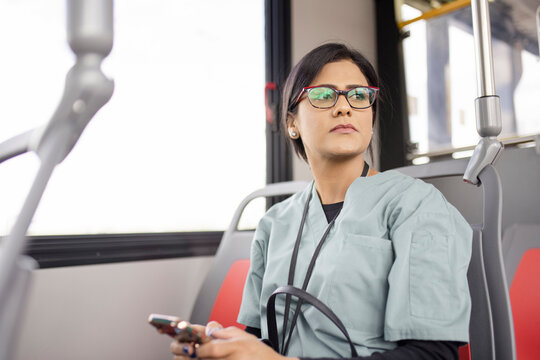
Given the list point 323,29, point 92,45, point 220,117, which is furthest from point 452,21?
point 92,45

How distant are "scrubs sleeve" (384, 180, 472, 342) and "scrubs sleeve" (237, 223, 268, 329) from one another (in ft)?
1.16

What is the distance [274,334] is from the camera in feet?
2.86

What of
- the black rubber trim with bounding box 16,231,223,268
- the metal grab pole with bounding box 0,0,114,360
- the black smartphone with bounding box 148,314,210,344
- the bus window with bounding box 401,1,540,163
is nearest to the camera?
the metal grab pole with bounding box 0,0,114,360

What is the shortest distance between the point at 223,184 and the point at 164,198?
0.30 m

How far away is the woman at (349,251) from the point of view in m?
0.72

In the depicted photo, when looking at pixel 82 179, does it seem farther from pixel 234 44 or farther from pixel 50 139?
pixel 50 139

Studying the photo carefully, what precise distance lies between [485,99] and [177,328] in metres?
0.69

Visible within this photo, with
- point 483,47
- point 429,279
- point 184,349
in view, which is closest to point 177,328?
point 184,349

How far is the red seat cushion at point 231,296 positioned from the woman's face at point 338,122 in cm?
53

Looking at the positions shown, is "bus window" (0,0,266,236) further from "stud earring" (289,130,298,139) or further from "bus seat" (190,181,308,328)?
"stud earring" (289,130,298,139)

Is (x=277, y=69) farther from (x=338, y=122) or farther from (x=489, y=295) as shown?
(x=489, y=295)

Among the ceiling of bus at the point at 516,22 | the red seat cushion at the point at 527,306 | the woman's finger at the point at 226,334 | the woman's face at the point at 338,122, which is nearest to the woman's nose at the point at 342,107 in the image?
the woman's face at the point at 338,122

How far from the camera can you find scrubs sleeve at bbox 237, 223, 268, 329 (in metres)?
1.01

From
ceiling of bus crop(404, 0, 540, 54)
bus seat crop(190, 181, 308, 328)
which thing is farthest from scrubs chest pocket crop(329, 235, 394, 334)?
ceiling of bus crop(404, 0, 540, 54)
